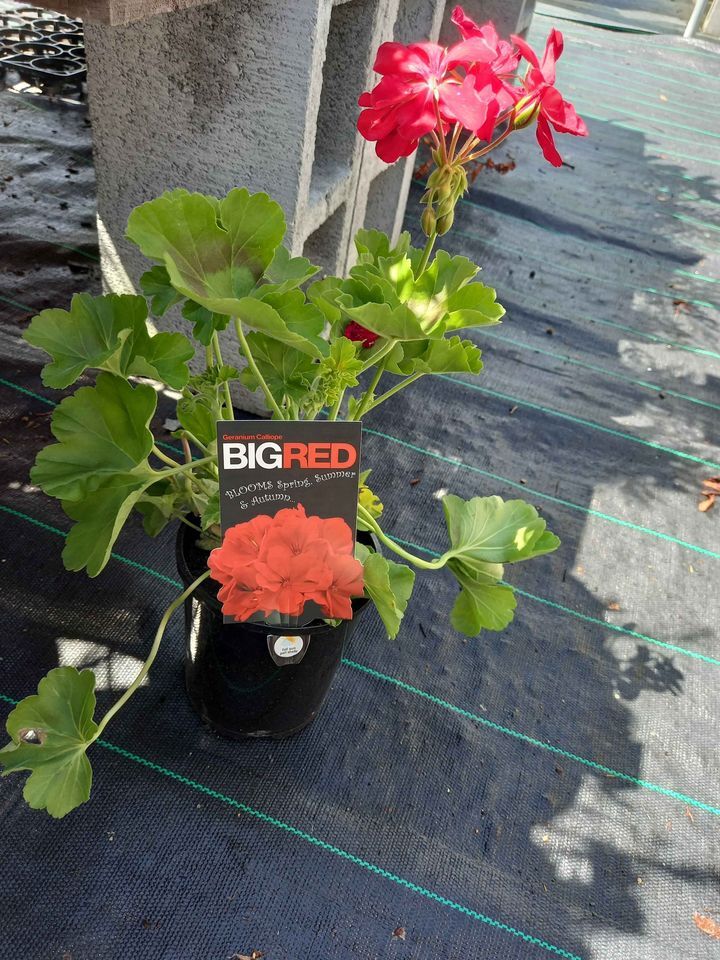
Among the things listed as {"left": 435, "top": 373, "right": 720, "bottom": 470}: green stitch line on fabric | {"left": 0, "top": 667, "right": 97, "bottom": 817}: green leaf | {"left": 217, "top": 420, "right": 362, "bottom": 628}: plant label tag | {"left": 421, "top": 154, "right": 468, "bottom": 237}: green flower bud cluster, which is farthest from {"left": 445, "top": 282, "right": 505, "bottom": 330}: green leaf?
{"left": 435, "top": 373, "right": 720, "bottom": 470}: green stitch line on fabric

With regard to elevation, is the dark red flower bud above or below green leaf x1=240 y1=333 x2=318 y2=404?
above

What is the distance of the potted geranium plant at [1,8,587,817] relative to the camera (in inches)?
36.8

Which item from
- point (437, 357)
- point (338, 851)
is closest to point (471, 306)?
point (437, 357)

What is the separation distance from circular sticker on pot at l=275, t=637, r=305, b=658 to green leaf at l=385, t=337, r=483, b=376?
0.46 m

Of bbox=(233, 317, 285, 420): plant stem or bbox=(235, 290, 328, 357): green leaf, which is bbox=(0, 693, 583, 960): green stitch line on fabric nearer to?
bbox=(233, 317, 285, 420): plant stem

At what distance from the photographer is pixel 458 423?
2.43 m

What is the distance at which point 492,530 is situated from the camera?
125cm

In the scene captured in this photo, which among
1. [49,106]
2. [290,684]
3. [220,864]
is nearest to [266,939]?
[220,864]

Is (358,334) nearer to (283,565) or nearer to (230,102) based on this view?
(283,565)

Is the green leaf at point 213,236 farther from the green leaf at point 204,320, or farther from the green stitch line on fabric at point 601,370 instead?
the green stitch line on fabric at point 601,370

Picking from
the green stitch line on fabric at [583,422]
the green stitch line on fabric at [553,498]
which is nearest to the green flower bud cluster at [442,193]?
→ the green stitch line on fabric at [553,498]

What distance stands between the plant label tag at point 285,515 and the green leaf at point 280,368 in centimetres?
17

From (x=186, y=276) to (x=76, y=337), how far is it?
198 millimetres

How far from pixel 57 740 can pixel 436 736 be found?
789mm
